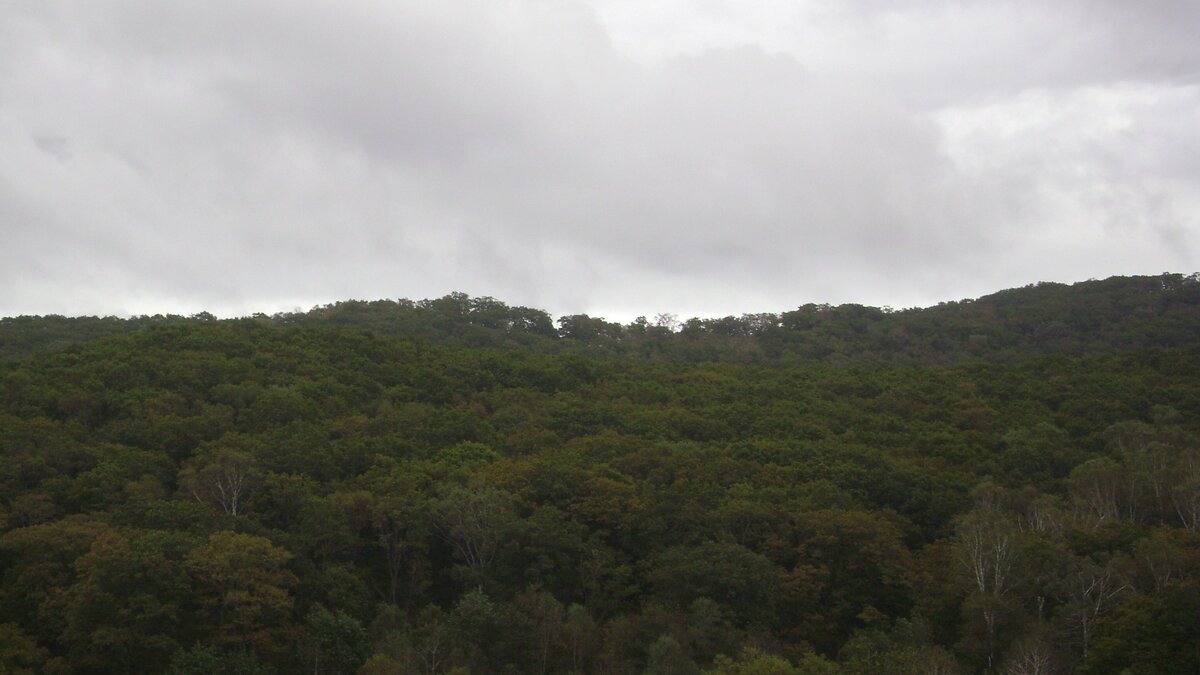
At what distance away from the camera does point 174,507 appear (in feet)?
112

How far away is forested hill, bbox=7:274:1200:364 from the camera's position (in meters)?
79.2

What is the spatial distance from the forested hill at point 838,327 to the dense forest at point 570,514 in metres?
19.4

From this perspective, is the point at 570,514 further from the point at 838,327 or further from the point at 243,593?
the point at 838,327

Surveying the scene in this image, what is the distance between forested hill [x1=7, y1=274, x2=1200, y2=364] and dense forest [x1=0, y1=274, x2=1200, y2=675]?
19377 millimetres

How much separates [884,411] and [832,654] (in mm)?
22519

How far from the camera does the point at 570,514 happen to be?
38188mm

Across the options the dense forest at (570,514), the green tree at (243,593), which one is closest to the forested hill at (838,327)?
the dense forest at (570,514)

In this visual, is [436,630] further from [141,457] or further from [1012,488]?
[1012,488]

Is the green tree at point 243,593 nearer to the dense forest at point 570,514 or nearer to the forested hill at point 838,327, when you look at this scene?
the dense forest at point 570,514

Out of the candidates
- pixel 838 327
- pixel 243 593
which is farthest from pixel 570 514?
pixel 838 327

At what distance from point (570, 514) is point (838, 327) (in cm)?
5976

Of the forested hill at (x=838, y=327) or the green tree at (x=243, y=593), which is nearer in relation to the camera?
the green tree at (x=243, y=593)

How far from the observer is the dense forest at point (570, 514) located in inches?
1147

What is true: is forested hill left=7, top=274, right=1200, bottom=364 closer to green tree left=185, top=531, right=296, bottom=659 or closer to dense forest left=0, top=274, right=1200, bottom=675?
dense forest left=0, top=274, right=1200, bottom=675
